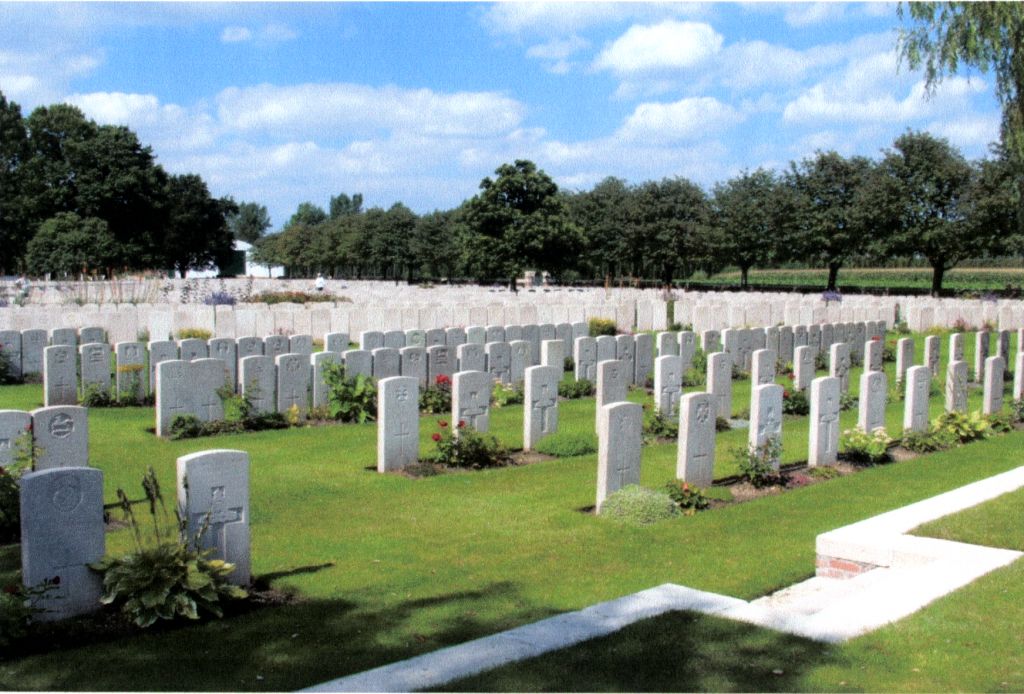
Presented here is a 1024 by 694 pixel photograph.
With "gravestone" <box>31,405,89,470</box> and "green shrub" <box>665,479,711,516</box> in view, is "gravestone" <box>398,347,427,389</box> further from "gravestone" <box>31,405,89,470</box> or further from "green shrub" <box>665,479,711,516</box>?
"gravestone" <box>31,405,89,470</box>

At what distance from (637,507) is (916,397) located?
22.2 feet

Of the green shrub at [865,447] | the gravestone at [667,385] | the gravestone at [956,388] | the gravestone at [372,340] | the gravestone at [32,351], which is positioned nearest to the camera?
the green shrub at [865,447]

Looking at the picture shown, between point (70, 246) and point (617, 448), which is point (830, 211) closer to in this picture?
point (70, 246)

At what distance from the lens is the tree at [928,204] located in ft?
167

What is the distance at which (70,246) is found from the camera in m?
59.8

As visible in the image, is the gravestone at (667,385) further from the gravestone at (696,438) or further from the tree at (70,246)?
the tree at (70,246)

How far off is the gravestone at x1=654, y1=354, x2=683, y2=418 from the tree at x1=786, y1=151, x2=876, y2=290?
43933 mm

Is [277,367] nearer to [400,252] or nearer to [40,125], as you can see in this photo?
[40,125]

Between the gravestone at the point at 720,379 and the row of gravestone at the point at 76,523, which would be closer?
the row of gravestone at the point at 76,523

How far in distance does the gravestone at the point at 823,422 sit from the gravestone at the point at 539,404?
3.47 m

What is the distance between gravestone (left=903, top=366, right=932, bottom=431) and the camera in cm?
1467

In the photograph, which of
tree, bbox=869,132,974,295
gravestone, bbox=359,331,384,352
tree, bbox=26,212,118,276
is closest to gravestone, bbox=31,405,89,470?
gravestone, bbox=359,331,384,352

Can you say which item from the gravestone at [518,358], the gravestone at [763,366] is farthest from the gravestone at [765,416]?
the gravestone at [518,358]

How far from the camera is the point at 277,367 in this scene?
50.5 feet
